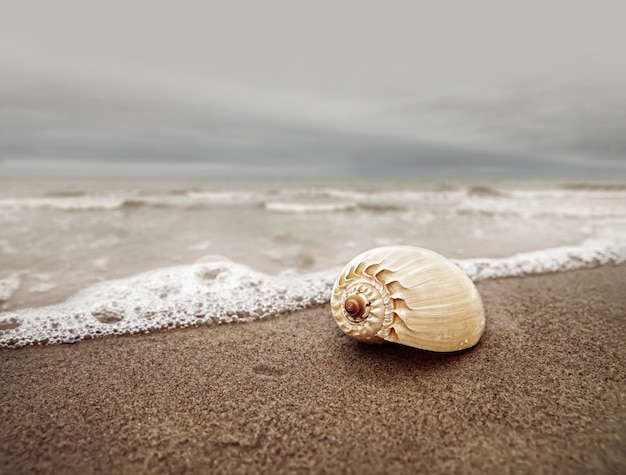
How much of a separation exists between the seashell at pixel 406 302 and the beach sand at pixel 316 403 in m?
0.21

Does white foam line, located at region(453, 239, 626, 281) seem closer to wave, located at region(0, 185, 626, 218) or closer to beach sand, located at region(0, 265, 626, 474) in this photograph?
beach sand, located at region(0, 265, 626, 474)

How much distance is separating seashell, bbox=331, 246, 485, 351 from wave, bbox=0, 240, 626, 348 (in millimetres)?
1229

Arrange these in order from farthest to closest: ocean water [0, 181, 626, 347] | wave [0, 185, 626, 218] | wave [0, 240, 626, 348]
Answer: wave [0, 185, 626, 218]
ocean water [0, 181, 626, 347]
wave [0, 240, 626, 348]

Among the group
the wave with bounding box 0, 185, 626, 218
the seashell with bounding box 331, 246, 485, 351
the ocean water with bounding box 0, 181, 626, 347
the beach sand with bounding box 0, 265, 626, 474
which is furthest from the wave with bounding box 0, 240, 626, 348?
the wave with bounding box 0, 185, 626, 218

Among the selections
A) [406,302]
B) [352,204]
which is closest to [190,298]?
[406,302]

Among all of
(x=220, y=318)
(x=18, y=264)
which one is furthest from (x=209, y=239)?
(x=220, y=318)

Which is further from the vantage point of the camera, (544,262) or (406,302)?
(544,262)

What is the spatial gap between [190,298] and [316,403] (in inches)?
79.5

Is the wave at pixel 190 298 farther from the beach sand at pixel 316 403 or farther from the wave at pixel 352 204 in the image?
the wave at pixel 352 204

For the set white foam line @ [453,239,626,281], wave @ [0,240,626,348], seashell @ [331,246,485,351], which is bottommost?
wave @ [0,240,626,348]

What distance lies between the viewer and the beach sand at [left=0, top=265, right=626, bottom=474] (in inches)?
61.1

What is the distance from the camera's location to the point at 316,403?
1943 millimetres

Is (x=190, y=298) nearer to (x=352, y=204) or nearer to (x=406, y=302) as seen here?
(x=406, y=302)

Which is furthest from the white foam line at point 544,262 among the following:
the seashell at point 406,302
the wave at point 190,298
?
the seashell at point 406,302
